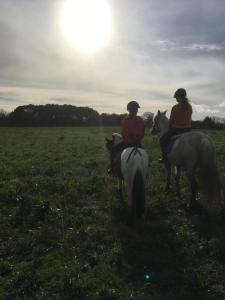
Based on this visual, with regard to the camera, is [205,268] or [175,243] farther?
[175,243]

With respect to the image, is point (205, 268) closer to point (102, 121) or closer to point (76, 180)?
point (76, 180)

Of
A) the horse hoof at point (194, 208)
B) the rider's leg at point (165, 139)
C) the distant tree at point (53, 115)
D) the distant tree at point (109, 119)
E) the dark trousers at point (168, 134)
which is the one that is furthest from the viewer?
the distant tree at point (53, 115)

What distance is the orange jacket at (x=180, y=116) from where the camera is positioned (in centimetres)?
1209

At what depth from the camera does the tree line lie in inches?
3243

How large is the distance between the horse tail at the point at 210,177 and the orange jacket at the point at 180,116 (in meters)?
1.91

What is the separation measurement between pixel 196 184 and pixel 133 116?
267cm

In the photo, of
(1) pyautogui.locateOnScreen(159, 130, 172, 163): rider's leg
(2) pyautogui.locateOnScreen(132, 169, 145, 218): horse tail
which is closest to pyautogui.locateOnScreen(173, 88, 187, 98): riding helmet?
(1) pyautogui.locateOnScreen(159, 130, 172, 163): rider's leg

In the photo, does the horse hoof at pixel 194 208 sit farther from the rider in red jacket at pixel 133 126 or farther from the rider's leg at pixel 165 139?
the rider's leg at pixel 165 139

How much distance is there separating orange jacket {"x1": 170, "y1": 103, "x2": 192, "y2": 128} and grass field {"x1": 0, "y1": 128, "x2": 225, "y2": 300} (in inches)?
91.9

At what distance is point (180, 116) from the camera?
40.1 ft

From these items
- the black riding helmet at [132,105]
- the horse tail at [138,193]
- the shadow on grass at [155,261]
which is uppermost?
the black riding helmet at [132,105]

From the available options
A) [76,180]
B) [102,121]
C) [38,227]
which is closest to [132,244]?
[38,227]

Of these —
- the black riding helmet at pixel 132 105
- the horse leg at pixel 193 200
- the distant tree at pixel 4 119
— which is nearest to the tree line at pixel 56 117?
the distant tree at pixel 4 119

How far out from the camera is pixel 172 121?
12414mm
